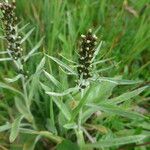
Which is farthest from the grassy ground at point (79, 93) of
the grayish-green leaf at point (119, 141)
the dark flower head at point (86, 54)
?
the dark flower head at point (86, 54)

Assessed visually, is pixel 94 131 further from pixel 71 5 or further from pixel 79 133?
pixel 71 5

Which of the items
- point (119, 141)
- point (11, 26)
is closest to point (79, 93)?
point (119, 141)

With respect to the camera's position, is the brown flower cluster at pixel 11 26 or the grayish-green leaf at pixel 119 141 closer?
the brown flower cluster at pixel 11 26

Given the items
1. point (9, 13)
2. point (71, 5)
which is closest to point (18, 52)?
point (9, 13)

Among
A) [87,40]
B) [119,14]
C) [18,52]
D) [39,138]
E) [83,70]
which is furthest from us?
[119,14]

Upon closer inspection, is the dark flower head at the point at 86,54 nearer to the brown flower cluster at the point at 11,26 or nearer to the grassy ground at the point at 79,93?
the grassy ground at the point at 79,93
